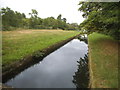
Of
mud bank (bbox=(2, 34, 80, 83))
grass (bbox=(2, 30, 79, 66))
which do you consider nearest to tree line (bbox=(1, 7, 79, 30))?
grass (bbox=(2, 30, 79, 66))

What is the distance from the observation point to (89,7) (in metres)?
13.0

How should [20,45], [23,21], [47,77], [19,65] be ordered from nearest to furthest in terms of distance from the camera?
[47,77], [19,65], [20,45], [23,21]

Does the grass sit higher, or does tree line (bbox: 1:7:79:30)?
tree line (bbox: 1:7:79:30)

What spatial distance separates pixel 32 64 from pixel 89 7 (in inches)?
380

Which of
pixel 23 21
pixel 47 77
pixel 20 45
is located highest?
pixel 23 21

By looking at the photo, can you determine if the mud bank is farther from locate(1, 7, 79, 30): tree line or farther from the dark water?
locate(1, 7, 79, 30): tree line

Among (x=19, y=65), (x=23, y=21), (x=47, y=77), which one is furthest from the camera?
(x=23, y=21)

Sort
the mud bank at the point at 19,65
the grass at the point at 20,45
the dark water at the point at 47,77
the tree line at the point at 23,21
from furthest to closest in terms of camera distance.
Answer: the tree line at the point at 23,21 → the grass at the point at 20,45 → the mud bank at the point at 19,65 → the dark water at the point at 47,77

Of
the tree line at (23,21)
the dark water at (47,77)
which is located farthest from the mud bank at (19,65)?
the tree line at (23,21)

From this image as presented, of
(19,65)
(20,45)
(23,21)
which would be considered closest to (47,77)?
(19,65)

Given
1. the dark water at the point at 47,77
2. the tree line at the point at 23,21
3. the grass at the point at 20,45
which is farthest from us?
the tree line at the point at 23,21

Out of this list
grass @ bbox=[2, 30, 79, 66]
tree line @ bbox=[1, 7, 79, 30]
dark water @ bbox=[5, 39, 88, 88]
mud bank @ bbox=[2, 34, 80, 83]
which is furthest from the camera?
tree line @ bbox=[1, 7, 79, 30]

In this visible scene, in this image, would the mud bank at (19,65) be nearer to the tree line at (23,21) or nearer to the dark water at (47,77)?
the dark water at (47,77)

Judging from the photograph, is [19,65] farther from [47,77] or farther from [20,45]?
[20,45]
